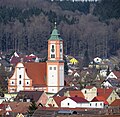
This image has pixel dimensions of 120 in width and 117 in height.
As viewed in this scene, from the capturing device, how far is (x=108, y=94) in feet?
187

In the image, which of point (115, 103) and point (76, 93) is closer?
point (115, 103)

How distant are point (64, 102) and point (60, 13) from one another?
71.2 m

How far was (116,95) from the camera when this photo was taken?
5753 cm

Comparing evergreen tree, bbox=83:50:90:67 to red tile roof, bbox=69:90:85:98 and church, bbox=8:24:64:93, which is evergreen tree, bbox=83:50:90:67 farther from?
red tile roof, bbox=69:90:85:98

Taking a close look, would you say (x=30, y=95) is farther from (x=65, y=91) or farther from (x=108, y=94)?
(x=108, y=94)

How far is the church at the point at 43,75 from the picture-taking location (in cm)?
6222

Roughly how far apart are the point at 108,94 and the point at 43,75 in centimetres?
638

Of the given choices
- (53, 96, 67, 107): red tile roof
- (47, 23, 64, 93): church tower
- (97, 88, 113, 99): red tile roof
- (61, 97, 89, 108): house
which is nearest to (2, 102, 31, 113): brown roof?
(61, 97, 89, 108): house

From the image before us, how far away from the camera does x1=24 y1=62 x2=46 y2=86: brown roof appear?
62.2 meters

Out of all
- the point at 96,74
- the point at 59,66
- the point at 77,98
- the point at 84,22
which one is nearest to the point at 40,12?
the point at 84,22

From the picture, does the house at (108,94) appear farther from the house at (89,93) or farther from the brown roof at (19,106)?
the brown roof at (19,106)

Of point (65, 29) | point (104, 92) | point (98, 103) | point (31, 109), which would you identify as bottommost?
point (31, 109)

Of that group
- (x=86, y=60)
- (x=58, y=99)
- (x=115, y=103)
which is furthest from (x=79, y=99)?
(x=86, y=60)

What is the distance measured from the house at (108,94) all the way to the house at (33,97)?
9.16 ft
